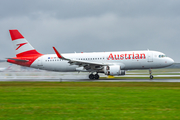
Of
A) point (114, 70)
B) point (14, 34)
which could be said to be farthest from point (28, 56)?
point (114, 70)

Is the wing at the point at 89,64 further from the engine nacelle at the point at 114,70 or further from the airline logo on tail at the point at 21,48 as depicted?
the airline logo on tail at the point at 21,48

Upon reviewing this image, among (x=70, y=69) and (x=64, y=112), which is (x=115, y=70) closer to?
(x=70, y=69)

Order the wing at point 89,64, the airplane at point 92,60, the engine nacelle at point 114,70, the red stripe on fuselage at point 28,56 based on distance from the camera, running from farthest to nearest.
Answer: the red stripe on fuselage at point 28,56 → the airplane at point 92,60 → the wing at point 89,64 → the engine nacelle at point 114,70

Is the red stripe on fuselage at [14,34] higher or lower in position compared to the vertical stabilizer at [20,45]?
higher

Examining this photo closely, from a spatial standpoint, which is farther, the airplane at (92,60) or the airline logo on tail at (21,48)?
the airline logo on tail at (21,48)

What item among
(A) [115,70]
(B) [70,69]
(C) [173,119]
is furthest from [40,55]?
(C) [173,119]

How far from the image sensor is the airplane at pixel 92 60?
30.0 metres

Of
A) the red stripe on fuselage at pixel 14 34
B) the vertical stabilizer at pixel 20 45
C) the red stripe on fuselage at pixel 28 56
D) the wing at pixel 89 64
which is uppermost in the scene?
the red stripe on fuselage at pixel 14 34

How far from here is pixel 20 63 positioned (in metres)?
33.2

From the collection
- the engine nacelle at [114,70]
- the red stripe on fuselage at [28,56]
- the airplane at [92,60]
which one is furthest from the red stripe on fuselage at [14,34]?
the engine nacelle at [114,70]

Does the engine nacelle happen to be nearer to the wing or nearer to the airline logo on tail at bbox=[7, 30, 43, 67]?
the wing

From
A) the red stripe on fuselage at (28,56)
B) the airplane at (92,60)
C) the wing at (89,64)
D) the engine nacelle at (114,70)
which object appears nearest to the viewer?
the engine nacelle at (114,70)

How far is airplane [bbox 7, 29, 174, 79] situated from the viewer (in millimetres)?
30016

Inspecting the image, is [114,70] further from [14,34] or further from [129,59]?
[14,34]
